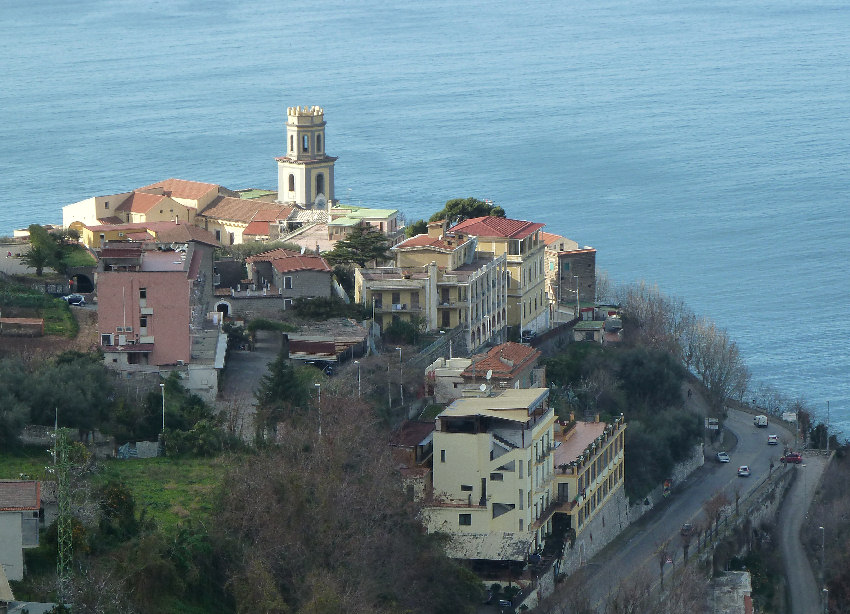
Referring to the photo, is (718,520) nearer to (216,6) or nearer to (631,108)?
(631,108)

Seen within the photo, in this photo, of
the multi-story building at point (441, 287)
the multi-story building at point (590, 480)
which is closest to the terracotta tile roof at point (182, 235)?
the multi-story building at point (441, 287)

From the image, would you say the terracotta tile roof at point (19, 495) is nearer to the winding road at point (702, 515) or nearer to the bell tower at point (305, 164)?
the winding road at point (702, 515)

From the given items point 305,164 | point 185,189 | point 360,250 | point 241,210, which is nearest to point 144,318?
point 360,250

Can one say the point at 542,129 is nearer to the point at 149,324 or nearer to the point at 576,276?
the point at 576,276

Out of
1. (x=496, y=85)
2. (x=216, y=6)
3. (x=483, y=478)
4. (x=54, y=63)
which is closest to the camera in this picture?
(x=483, y=478)

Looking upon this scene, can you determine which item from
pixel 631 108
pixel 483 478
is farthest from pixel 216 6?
pixel 483 478
